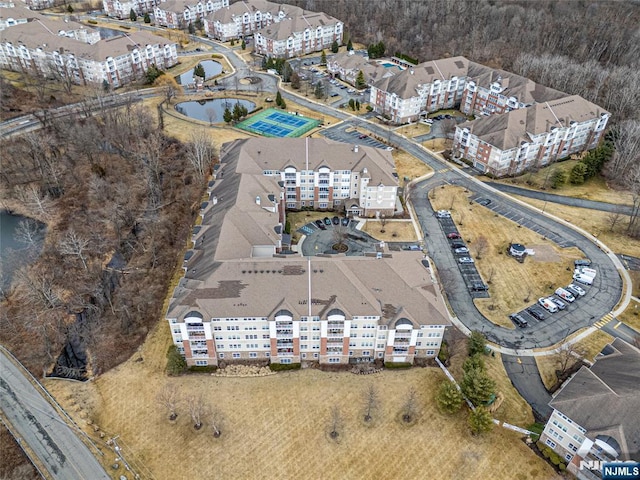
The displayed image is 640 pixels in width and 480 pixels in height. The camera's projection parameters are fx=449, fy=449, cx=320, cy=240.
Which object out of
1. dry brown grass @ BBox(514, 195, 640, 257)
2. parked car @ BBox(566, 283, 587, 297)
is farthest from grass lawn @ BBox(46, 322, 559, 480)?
dry brown grass @ BBox(514, 195, 640, 257)

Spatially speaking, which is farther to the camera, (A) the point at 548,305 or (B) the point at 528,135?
(B) the point at 528,135

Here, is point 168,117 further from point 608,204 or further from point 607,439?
point 607,439

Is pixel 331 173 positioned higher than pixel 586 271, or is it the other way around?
pixel 331 173

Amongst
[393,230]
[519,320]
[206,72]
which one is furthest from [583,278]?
[206,72]

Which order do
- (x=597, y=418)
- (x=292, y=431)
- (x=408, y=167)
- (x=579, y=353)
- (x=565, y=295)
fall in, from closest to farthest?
(x=597, y=418) → (x=292, y=431) → (x=579, y=353) → (x=565, y=295) → (x=408, y=167)

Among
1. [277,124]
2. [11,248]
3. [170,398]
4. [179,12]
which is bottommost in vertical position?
→ [11,248]

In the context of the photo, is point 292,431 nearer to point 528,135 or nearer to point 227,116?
point 528,135

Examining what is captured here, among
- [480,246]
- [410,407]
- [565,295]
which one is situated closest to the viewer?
[410,407]
